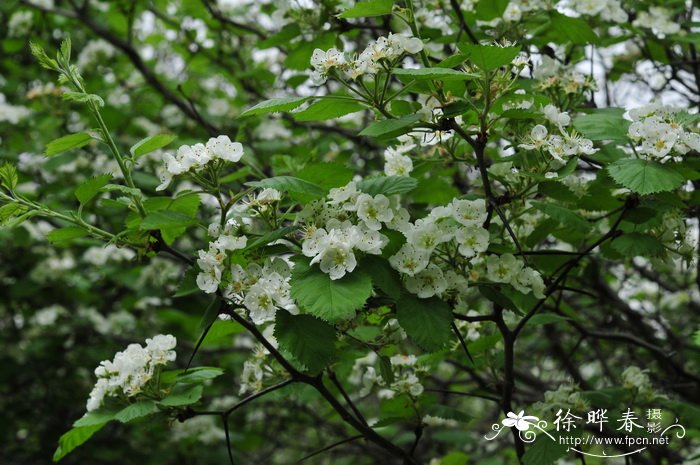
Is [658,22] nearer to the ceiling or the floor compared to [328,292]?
nearer to the ceiling

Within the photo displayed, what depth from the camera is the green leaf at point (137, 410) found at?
6.32 ft

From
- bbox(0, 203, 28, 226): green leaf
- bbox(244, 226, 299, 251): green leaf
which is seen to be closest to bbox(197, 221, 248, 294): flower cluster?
bbox(244, 226, 299, 251): green leaf

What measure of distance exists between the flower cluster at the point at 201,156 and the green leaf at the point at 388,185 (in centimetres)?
33

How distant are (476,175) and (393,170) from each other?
0.85ft

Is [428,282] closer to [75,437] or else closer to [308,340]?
[308,340]

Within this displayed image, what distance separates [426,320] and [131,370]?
868mm

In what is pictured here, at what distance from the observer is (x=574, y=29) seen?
2568 mm

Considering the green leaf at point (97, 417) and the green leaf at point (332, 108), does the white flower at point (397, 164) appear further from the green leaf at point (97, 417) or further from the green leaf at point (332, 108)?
the green leaf at point (97, 417)

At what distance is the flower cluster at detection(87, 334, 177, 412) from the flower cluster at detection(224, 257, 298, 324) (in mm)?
402

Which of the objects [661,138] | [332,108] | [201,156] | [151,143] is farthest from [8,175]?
[661,138]

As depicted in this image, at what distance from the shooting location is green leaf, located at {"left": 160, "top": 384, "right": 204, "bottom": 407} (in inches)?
76.7

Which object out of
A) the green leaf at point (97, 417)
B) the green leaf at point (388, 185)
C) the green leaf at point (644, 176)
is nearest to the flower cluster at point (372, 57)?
the green leaf at point (388, 185)

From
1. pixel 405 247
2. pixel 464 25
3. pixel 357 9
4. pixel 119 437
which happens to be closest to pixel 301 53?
pixel 464 25

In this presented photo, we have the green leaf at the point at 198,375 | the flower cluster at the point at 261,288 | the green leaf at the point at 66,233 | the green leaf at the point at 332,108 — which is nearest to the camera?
the flower cluster at the point at 261,288
